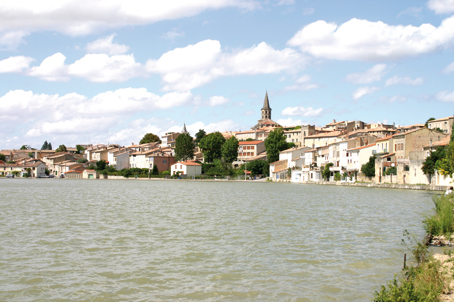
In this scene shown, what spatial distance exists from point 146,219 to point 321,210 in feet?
36.2

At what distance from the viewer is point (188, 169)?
316 ft

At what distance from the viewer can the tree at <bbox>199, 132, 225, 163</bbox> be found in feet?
333

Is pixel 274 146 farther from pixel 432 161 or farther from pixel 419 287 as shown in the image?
pixel 419 287

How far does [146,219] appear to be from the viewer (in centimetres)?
2212

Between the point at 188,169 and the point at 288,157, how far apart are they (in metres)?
23.5

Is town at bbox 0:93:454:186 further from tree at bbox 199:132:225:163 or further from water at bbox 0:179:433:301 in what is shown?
water at bbox 0:179:433:301

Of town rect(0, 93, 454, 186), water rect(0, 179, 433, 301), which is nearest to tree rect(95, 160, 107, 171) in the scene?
town rect(0, 93, 454, 186)

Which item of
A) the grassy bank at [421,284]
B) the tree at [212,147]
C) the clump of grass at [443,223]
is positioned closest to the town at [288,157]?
the tree at [212,147]

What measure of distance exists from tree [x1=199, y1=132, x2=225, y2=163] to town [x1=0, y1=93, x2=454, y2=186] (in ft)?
0.77

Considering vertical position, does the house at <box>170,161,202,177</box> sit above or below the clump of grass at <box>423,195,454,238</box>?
above

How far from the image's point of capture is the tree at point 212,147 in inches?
3995

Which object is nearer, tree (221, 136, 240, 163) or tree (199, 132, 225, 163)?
tree (221, 136, 240, 163)

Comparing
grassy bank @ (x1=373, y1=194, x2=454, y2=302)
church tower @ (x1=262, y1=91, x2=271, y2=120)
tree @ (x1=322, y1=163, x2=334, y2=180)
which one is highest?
church tower @ (x1=262, y1=91, x2=271, y2=120)

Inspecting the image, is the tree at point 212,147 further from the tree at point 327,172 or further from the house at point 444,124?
the house at point 444,124
